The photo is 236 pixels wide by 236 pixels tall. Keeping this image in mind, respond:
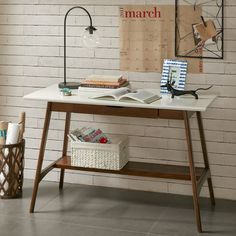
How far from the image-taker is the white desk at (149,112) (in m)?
3.50

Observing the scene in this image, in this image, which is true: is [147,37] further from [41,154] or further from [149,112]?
[41,154]

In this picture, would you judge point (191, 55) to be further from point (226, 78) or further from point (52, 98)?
point (52, 98)

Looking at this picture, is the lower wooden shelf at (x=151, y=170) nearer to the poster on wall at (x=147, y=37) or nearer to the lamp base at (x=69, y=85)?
the lamp base at (x=69, y=85)

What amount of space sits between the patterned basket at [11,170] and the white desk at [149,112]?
28 centimetres

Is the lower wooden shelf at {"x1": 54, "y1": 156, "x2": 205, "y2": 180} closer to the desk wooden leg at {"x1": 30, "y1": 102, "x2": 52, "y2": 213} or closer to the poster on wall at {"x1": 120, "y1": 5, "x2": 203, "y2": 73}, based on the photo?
the desk wooden leg at {"x1": 30, "y1": 102, "x2": 52, "y2": 213}

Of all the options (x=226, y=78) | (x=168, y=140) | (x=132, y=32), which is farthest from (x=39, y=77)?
(x=226, y=78)

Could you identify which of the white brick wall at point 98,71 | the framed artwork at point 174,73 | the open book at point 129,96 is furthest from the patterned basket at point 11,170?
the framed artwork at point 174,73

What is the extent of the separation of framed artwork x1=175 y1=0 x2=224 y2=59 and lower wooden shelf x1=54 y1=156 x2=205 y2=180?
76 centimetres

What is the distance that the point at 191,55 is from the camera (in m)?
3.97

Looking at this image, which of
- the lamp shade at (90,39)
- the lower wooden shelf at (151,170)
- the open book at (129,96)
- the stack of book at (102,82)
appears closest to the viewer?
the open book at (129,96)

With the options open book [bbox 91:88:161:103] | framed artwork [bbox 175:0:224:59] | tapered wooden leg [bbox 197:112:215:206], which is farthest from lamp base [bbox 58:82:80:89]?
tapered wooden leg [bbox 197:112:215:206]

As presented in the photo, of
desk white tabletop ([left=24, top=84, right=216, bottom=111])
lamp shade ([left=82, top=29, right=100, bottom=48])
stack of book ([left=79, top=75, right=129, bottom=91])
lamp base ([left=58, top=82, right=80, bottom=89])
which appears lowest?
desk white tabletop ([left=24, top=84, right=216, bottom=111])

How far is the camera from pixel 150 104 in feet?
11.5

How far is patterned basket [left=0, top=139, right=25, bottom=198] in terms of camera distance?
3.99 m
